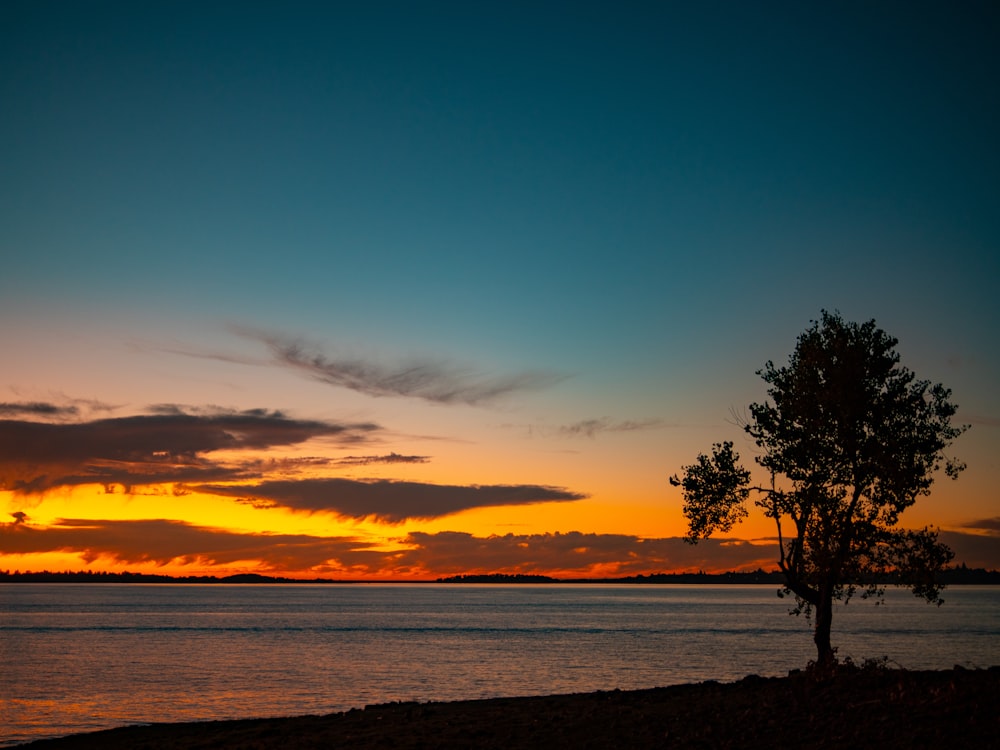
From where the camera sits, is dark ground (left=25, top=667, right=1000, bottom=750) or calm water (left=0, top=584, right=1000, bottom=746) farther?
calm water (left=0, top=584, right=1000, bottom=746)

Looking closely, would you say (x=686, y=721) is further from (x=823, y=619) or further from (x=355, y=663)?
(x=355, y=663)

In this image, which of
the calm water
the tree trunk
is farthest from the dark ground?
the calm water

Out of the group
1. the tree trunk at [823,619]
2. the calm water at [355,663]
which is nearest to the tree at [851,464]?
the tree trunk at [823,619]

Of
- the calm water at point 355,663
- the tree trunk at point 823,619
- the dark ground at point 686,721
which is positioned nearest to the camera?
the dark ground at point 686,721

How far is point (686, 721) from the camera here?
27172 millimetres

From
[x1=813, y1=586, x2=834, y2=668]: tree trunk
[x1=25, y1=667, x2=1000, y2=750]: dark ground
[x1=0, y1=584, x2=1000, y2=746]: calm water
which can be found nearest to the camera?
[x1=25, y1=667, x2=1000, y2=750]: dark ground

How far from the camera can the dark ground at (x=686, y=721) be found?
76.8 ft

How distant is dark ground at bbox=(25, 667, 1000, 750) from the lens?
922 inches

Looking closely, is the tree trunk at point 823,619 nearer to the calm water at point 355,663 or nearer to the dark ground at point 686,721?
the dark ground at point 686,721

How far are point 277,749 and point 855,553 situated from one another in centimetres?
2358

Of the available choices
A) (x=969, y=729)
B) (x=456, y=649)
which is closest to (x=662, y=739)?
(x=969, y=729)

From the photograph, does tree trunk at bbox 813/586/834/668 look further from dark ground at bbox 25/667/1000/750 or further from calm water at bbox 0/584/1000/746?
calm water at bbox 0/584/1000/746

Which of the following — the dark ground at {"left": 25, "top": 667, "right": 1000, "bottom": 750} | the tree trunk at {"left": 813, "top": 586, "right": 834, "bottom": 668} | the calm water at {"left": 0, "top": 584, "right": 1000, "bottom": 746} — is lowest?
the calm water at {"left": 0, "top": 584, "right": 1000, "bottom": 746}

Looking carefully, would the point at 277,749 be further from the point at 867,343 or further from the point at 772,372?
the point at 867,343
